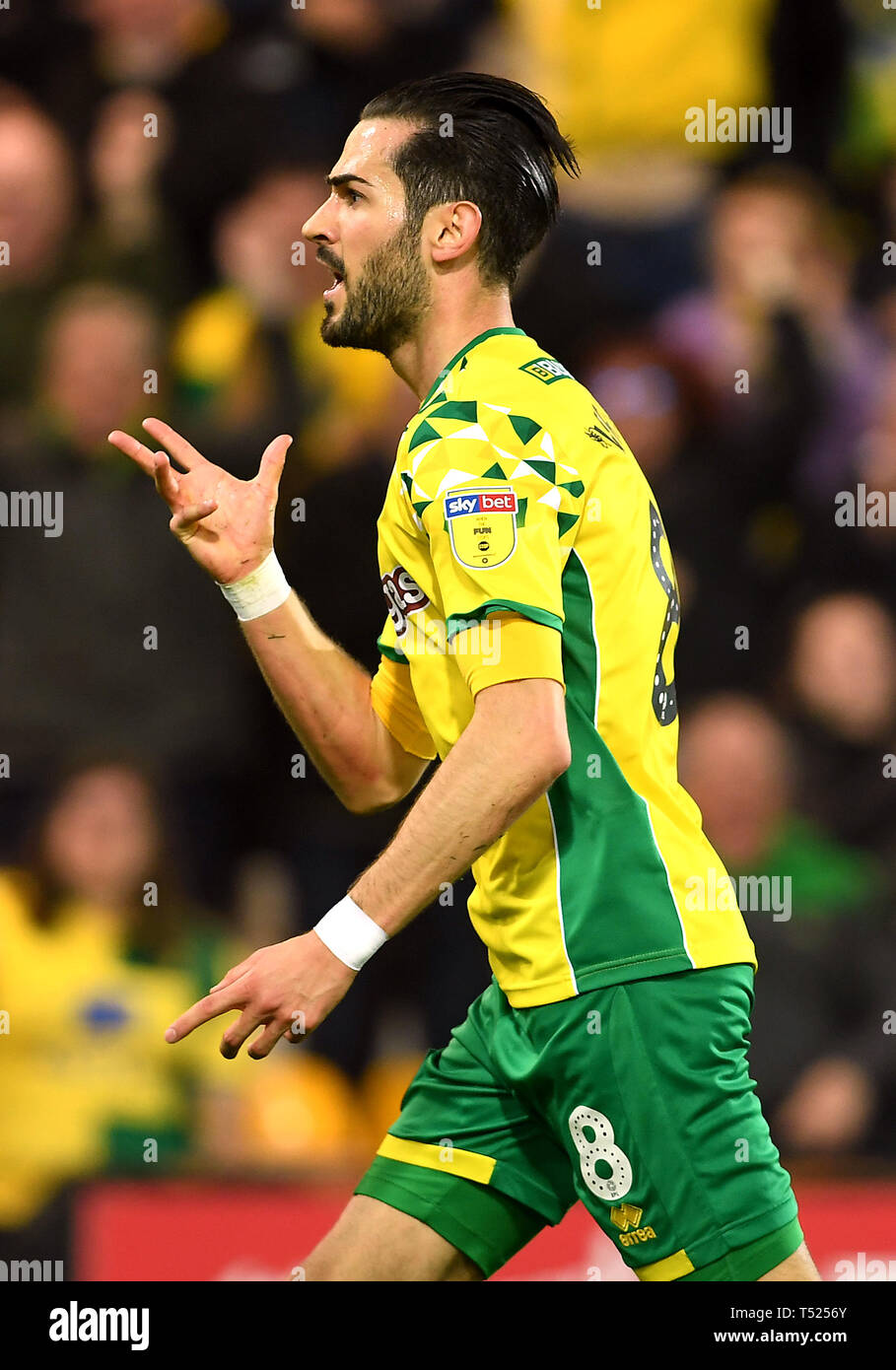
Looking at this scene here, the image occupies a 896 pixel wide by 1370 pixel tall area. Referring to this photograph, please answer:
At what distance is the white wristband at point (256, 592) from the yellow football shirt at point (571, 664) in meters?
0.34

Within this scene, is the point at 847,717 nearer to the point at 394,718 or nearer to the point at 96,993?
the point at 394,718

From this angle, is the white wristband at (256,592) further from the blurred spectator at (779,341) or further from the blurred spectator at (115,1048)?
the blurred spectator at (779,341)

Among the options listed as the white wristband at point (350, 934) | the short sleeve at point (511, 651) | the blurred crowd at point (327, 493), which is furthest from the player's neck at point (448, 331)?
the blurred crowd at point (327, 493)

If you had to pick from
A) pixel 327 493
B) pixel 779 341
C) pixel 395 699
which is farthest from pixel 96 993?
pixel 779 341

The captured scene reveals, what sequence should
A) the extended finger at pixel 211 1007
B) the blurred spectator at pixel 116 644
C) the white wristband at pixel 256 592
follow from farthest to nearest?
the blurred spectator at pixel 116 644, the white wristband at pixel 256 592, the extended finger at pixel 211 1007

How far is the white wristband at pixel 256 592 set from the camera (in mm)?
2346

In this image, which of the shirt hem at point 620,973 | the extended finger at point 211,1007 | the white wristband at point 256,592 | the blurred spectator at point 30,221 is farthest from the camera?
the blurred spectator at point 30,221

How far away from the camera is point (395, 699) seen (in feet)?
8.05

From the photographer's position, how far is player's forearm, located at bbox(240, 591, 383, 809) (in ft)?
7.77

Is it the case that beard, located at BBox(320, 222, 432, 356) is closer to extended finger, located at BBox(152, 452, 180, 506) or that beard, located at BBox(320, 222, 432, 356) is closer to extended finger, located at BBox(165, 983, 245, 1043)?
extended finger, located at BBox(152, 452, 180, 506)

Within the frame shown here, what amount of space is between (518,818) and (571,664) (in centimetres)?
25

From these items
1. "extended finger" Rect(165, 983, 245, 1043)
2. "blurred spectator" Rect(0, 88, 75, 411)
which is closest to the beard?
"extended finger" Rect(165, 983, 245, 1043)

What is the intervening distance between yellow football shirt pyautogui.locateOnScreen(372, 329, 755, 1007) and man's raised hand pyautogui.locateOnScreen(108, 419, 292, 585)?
1.18 feet
